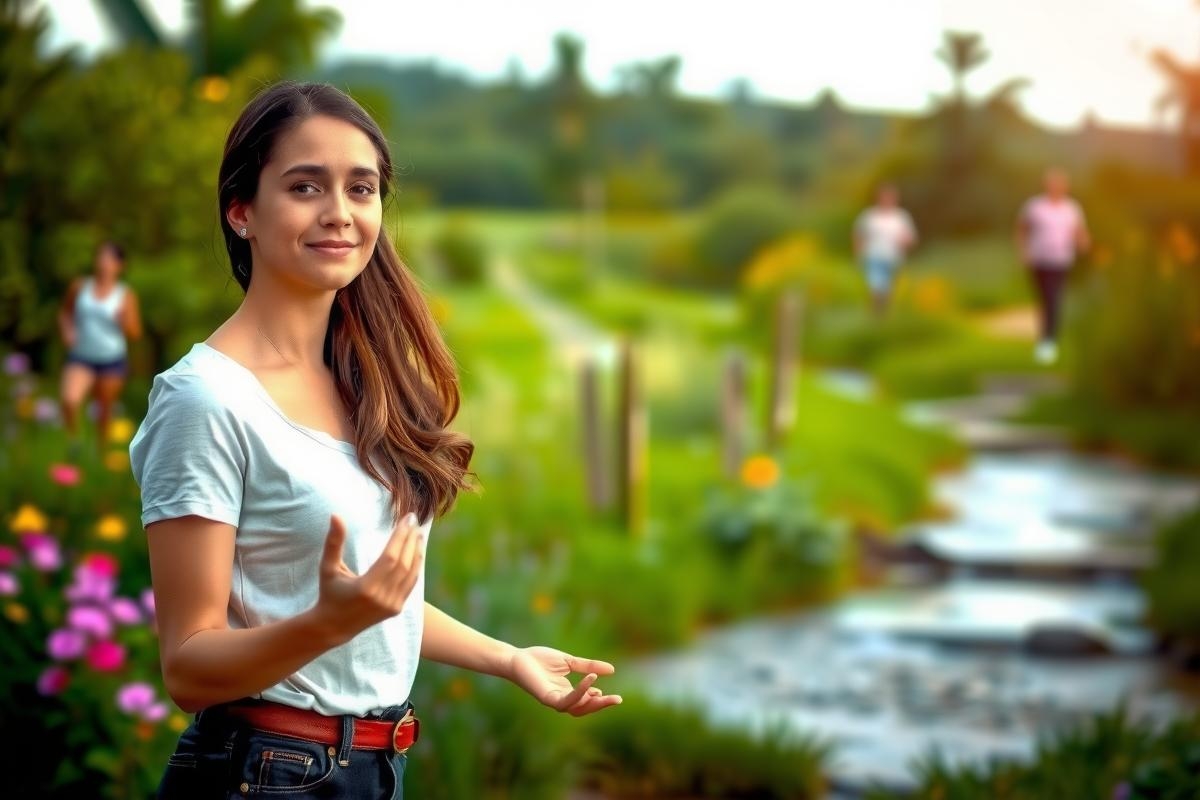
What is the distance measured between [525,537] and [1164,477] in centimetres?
601

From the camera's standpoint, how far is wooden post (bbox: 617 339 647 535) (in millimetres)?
8188

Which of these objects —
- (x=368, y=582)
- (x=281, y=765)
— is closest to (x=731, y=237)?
(x=281, y=765)

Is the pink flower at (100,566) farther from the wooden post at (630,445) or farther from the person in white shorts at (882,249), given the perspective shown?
the person in white shorts at (882,249)

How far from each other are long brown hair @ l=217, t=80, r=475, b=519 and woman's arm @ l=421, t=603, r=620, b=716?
5.4 inches

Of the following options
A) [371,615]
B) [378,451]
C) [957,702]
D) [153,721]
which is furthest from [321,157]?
[957,702]

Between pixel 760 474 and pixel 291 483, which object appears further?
pixel 760 474

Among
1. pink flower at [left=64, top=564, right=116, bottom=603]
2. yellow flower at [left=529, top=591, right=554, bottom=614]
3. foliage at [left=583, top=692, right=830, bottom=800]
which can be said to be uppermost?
pink flower at [left=64, top=564, right=116, bottom=603]

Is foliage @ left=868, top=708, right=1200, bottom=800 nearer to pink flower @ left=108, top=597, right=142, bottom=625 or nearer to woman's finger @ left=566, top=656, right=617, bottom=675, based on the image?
pink flower @ left=108, top=597, right=142, bottom=625

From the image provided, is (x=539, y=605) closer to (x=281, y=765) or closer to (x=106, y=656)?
(x=106, y=656)

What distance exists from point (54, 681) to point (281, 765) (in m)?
2.00

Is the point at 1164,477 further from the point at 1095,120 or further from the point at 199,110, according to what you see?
the point at 199,110

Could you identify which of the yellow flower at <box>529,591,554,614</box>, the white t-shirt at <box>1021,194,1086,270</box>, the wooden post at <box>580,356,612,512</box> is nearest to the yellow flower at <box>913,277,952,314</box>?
the white t-shirt at <box>1021,194,1086,270</box>

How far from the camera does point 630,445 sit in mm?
8344

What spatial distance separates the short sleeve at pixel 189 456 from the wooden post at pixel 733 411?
8064 millimetres
